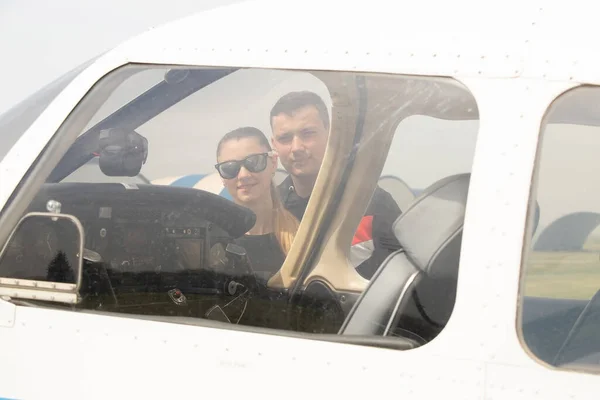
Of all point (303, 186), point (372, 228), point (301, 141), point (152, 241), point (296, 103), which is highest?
point (296, 103)

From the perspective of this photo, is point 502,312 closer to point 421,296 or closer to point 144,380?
point 421,296

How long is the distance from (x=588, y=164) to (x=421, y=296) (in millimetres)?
543

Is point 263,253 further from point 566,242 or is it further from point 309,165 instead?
point 566,242

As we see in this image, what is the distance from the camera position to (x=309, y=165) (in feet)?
7.93

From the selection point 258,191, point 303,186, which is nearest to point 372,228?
point 303,186

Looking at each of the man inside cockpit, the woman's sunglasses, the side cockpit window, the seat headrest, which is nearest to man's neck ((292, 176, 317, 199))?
the man inside cockpit

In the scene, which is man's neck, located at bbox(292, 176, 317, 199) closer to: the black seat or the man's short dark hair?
the man's short dark hair

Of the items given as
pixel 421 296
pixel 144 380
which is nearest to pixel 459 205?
pixel 421 296

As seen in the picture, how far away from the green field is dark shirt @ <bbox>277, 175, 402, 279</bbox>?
1.30 ft

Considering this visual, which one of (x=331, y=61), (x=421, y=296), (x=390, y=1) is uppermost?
(x=390, y=1)

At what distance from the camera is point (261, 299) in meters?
2.24

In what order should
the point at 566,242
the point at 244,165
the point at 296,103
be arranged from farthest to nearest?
the point at 244,165 < the point at 296,103 < the point at 566,242

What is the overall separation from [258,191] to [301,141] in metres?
0.22

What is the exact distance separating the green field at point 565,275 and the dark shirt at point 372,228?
15.6 inches
